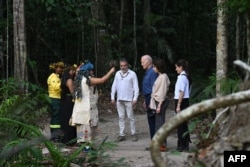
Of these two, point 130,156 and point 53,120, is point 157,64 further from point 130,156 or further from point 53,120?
point 53,120

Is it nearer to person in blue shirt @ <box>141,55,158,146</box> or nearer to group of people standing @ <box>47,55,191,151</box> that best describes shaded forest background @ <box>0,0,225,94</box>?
group of people standing @ <box>47,55,191,151</box>

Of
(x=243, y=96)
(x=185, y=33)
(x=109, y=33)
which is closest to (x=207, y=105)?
(x=243, y=96)

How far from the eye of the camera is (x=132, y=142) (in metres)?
10.6

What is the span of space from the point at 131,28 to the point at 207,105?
17.7 meters

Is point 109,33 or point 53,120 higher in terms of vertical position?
point 109,33

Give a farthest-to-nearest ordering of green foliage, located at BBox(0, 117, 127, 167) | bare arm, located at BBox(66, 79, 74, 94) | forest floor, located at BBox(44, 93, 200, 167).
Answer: bare arm, located at BBox(66, 79, 74, 94) < forest floor, located at BBox(44, 93, 200, 167) < green foliage, located at BBox(0, 117, 127, 167)

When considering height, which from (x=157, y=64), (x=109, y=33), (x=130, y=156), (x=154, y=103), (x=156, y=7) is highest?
(x=156, y=7)

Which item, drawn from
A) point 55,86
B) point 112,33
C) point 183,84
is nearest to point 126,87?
point 55,86

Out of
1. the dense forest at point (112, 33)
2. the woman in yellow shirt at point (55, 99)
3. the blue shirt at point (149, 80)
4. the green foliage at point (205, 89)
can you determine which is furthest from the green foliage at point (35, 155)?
the dense forest at point (112, 33)

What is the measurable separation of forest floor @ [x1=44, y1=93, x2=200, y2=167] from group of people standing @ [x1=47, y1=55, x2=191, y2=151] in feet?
1.59

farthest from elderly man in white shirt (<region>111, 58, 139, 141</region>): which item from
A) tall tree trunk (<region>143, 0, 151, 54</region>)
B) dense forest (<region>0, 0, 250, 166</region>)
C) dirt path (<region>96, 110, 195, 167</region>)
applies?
tall tree trunk (<region>143, 0, 151, 54</region>)

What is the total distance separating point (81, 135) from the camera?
30.0 ft

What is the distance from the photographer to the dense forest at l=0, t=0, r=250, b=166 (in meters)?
17.0

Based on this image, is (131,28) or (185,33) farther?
(185,33)
